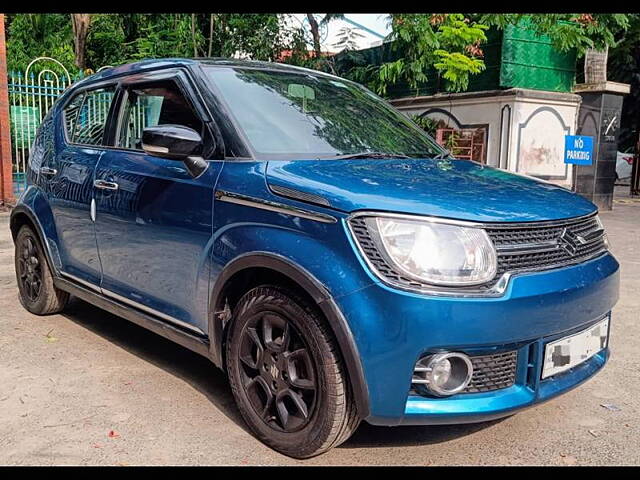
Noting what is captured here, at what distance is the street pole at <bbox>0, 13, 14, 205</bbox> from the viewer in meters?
11.0

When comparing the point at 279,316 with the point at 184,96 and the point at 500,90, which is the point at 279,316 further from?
the point at 500,90

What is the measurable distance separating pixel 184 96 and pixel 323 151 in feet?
2.76

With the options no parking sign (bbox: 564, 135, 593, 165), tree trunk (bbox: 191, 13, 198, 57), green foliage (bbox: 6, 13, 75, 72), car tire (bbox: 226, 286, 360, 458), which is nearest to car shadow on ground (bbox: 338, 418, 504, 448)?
car tire (bbox: 226, 286, 360, 458)

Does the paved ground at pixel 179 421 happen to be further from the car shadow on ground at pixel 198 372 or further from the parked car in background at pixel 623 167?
the parked car in background at pixel 623 167

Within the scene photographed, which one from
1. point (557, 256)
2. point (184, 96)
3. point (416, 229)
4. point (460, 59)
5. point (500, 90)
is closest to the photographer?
point (416, 229)

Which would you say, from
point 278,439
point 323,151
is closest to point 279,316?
point 278,439

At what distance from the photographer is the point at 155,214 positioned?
3.36 metres

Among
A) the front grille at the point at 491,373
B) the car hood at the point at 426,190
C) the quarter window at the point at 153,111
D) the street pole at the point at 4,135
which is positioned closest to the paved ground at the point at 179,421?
the front grille at the point at 491,373

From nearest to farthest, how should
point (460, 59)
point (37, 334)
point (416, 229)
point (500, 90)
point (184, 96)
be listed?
point (416, 229), point (184, 96), point (37, 334), point (460, 59), point (500, 90)

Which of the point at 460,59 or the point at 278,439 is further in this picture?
the point at 460,59

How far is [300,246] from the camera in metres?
2.60

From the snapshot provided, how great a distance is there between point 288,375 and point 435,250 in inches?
33.4

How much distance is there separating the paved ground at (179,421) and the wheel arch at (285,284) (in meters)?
0.44

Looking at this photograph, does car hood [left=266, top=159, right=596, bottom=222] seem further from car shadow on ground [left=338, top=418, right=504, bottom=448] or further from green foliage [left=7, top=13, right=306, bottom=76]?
green foliage [left=7, top=13, right=306, bottom=76]
